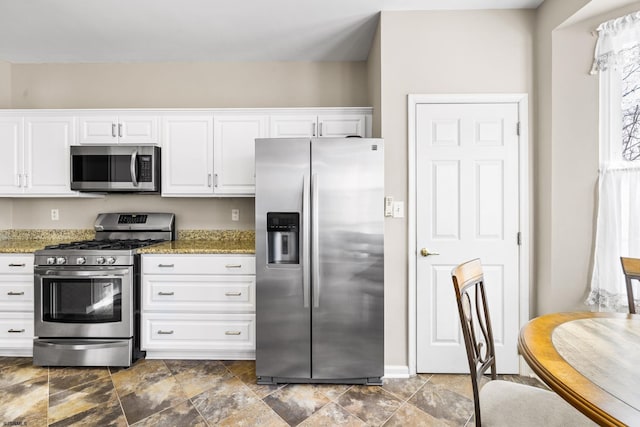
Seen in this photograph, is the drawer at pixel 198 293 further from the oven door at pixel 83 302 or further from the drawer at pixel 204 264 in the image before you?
the oven door at pixel 83 302

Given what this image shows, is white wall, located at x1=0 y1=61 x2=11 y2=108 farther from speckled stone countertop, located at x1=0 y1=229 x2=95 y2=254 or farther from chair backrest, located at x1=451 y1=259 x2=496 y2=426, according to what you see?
chair backrest, located at x1=451 y1=259 x2=496 y2=426

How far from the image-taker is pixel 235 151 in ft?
8.99

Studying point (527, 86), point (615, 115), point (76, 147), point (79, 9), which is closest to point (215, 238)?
Result: point (76, 147)

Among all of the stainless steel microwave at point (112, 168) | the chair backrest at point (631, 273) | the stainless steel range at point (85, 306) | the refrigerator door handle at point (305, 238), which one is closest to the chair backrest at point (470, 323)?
the chair backrest at point (631, 273)

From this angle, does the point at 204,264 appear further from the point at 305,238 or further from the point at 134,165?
the point at 134,165

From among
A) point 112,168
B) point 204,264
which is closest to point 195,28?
point 112,168

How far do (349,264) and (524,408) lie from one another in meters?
1.21

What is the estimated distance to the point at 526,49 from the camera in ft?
7.35

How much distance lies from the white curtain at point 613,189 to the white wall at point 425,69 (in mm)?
420

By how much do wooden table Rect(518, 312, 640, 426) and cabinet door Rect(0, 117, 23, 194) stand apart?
3.92 metres

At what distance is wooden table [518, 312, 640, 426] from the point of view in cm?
73

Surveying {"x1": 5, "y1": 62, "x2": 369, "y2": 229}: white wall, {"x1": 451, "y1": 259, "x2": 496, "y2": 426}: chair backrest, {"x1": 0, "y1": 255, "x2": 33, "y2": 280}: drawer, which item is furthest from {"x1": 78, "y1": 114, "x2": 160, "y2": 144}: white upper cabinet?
{"x1": 451, "y1": 259, "x2": 496, "y2": 426}: chair backrest

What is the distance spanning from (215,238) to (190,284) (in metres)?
0.69

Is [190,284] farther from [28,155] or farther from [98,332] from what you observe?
[28,155]
